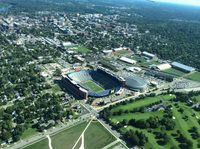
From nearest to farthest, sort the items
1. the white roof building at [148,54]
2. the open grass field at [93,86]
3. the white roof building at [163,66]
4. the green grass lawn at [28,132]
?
the green grass lawn at [28,132]
the open grass field at [93,86]
the white roof building at [163,66]
the white roof building at [148,54]

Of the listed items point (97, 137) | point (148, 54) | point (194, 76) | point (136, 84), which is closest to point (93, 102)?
point (97, 137)

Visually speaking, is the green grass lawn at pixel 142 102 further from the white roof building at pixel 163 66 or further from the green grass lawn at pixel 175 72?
the white roof building at pixel 163 66

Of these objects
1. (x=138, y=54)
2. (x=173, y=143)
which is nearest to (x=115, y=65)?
(x=138, y=54)

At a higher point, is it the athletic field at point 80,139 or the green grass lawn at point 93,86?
the green grass lawn at point 93,86

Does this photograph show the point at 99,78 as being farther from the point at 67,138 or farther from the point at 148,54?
the point at 148,54

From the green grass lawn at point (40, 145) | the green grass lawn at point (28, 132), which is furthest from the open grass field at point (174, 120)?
the green grass lawn at point (28, 132)

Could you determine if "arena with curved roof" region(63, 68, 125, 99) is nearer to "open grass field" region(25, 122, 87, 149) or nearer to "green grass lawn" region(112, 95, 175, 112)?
"green grass lawn" region(112, 95, 175, 112)
